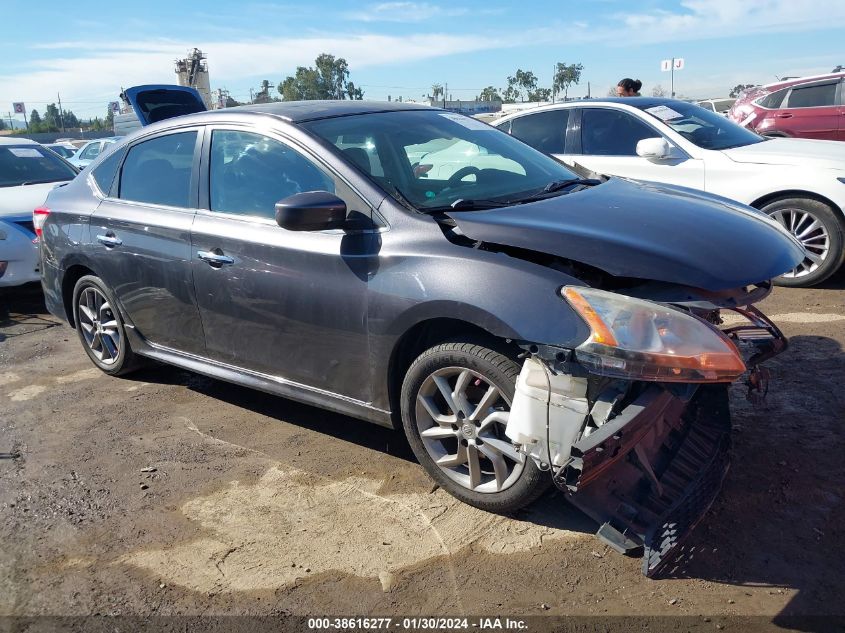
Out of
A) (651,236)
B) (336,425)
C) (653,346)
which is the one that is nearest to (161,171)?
(336,425)

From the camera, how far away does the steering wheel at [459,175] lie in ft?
11.8

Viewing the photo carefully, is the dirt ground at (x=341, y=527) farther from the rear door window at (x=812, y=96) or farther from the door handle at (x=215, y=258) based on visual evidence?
the rear door window at (x=812, y=96)

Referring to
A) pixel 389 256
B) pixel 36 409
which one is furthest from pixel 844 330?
pixel 36 409

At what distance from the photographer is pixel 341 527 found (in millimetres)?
3107

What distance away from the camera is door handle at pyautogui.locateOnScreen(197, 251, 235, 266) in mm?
3736

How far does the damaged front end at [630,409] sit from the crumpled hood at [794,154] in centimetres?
376

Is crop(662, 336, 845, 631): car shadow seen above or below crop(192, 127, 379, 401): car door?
below

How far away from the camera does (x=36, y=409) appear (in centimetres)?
464

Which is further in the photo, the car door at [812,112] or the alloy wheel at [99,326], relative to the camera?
the car door at [812,112]

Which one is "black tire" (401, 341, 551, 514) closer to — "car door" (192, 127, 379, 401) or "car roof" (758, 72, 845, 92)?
"car door" (192, 127, 379, 401)

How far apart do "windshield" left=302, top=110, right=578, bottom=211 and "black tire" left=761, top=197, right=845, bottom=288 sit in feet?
9.43

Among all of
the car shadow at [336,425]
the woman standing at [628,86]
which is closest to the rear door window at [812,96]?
the woman standing at [628,86]

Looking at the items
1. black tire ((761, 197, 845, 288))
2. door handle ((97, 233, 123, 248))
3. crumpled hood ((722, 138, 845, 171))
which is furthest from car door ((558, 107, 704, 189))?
door handle ((97, 233, 123, 248))

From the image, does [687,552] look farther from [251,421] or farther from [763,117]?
[763,117]
